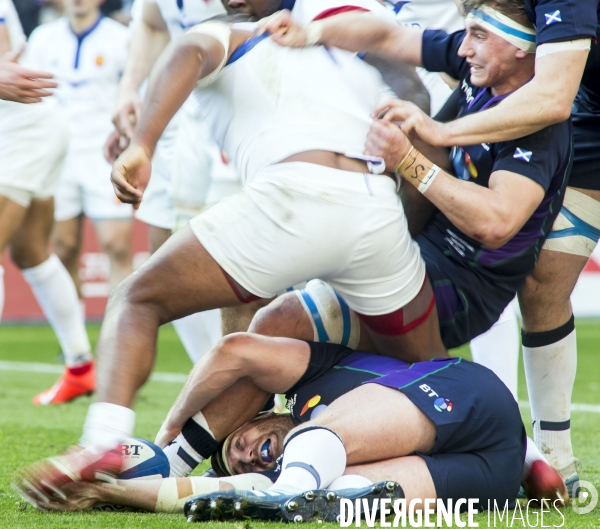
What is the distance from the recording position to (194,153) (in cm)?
475

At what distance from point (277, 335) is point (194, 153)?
1.84m

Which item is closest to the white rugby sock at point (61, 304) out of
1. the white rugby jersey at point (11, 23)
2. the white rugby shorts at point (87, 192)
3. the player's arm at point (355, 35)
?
the white rugby jersey at point (11, 23)

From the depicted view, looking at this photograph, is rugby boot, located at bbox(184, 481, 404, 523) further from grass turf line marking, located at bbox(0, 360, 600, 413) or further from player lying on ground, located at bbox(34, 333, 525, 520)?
grass turf line marking, located at bbox(0, 360, 600, 413)

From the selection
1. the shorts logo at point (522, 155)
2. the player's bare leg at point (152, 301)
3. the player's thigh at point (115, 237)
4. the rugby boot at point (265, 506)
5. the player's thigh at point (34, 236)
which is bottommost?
the player's thigh at point (115, 237)

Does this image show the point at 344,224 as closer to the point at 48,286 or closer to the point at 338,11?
the point at 338,11

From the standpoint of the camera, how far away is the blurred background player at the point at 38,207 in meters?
4.64

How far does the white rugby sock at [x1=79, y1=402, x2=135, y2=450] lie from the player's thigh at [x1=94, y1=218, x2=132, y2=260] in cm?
441

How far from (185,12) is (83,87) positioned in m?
3.27

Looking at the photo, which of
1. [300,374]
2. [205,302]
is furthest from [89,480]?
[300,374]

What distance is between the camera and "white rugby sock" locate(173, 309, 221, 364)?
4664 millimetres

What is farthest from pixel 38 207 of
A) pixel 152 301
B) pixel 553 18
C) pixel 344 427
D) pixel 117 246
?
pixel 553 18

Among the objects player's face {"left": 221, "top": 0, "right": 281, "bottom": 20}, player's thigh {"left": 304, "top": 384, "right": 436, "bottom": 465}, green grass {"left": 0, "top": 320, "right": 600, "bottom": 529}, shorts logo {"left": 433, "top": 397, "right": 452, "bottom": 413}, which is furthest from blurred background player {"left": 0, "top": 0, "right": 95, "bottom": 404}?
shorts logo {"left": 433, "top": 397, "right": 452, "bottom": 413}

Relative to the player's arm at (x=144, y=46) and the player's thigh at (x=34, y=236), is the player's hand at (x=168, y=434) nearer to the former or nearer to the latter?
the player's arm at (x=144, y=46)

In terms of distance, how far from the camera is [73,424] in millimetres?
4508
